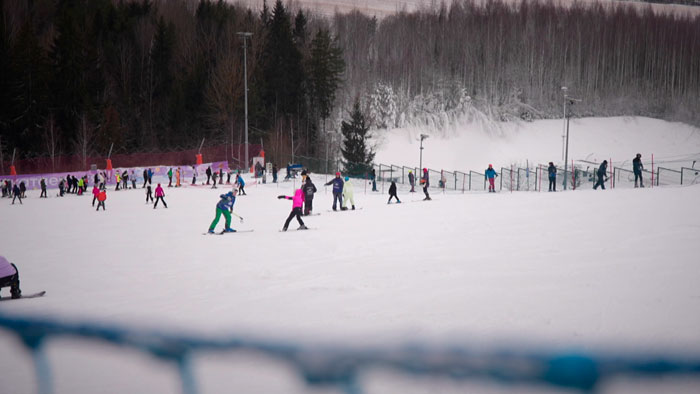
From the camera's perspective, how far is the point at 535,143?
6362cm

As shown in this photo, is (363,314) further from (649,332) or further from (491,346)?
(649,332)

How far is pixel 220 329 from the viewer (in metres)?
5.56

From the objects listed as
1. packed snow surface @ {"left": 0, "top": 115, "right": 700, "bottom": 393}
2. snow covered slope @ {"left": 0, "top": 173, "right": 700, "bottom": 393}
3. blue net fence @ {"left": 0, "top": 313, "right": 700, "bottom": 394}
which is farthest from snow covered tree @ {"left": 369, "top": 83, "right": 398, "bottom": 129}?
blue net fence @ {"left": 0, "top": 313, "right": 700, "bottom": 394}

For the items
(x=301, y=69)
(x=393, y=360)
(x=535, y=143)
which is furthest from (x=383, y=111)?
(x=393, y=360)

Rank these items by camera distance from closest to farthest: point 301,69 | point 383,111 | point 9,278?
point 9,278 < point 301,69 < point 383,111

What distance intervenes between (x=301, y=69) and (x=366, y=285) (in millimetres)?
57440

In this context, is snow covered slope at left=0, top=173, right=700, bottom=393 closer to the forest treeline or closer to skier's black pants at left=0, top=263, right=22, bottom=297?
skier's black pants at left=0, top=263, right=22, bottom=297

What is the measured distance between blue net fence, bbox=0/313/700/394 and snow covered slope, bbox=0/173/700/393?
0.14 meters

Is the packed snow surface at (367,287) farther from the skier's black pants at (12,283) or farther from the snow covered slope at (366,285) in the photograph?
the skier's black pants at (12,283)

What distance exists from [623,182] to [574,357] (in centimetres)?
4060

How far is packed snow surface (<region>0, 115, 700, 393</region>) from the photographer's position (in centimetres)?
448

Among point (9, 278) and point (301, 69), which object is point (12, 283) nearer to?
point (9, 278)

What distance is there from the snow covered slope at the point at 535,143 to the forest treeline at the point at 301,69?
11.4 feet

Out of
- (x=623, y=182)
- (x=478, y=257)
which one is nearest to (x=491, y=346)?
(x=478, y=257)
